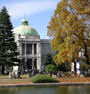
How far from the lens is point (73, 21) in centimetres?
3469

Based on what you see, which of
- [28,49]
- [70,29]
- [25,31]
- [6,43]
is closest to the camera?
[70,29]

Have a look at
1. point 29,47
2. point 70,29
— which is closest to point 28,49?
point 29,47

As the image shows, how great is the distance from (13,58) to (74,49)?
20.9 metres

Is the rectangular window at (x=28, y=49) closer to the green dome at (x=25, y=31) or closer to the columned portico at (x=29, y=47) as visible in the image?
the columned portico at (x=29, y=47)

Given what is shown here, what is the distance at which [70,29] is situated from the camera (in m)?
34.1

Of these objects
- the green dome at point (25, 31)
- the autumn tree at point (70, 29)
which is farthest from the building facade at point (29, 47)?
the autumn tree at point (70, 29)

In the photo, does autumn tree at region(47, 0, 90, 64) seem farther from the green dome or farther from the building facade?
the green dome

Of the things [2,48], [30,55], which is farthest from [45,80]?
[30,55]

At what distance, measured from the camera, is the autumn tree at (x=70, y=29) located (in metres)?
34.2

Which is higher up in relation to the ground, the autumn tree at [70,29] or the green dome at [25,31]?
the green dome at [25,31]

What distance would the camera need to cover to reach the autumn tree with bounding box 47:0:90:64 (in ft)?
112

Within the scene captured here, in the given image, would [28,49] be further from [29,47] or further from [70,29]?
[70,29]

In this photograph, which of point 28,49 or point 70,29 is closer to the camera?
point 70,29

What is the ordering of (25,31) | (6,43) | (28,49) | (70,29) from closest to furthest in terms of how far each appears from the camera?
(70,29) < (6,43) < (28,49) < (25,31)
